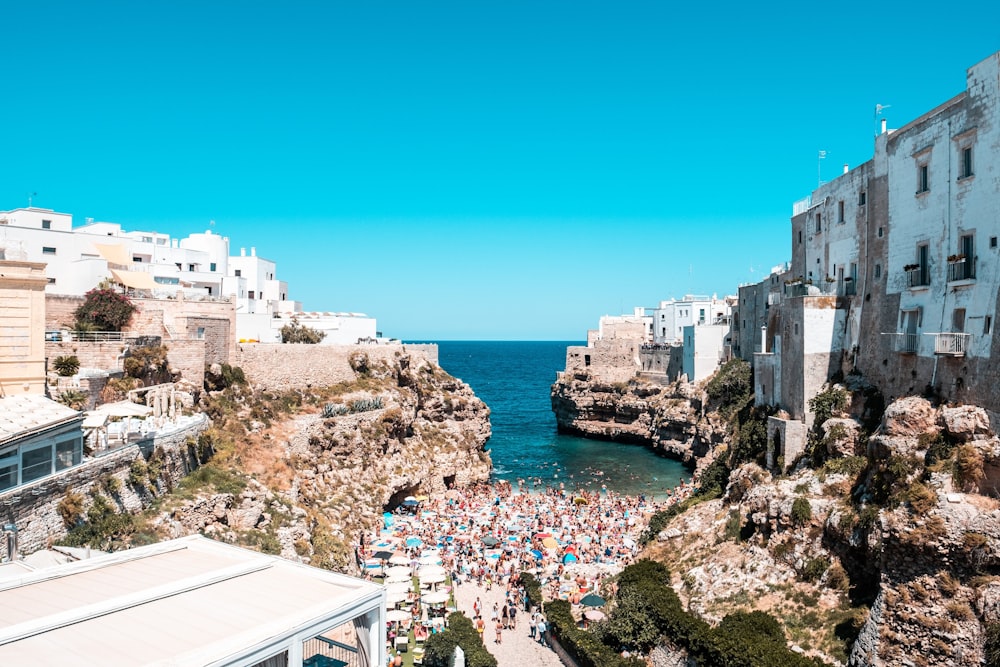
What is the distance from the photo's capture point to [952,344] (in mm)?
20000

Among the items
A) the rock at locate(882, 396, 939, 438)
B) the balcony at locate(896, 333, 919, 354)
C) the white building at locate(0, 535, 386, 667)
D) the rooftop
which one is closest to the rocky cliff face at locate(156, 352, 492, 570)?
the rooftop

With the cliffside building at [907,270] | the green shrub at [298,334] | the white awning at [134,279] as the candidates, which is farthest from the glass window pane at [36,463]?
the green shrub at [298,334]

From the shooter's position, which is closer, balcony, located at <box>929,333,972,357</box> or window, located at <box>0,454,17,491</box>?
window, located at <box>0,454,17,491</box>

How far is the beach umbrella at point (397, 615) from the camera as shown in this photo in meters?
23.2

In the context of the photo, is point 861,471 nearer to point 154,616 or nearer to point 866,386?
point 866,386

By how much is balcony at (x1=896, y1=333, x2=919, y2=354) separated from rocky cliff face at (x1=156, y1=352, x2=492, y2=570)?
19.2 m

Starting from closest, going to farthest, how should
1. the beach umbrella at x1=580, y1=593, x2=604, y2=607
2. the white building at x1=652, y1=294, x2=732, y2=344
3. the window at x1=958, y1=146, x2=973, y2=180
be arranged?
the window at x1=958, y1=146, x2=973, y2=180 < the beach umbrella at x1=580, y1=593, x2=604, y2=607 < the white building at x1=652, y1=294, x2=732, y2=344

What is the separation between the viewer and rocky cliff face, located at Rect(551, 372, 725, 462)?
49.3m

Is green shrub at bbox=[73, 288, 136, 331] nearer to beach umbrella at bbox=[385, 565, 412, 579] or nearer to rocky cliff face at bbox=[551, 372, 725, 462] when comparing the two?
beach umbrella at bbox=[385, 565, 412, 579]

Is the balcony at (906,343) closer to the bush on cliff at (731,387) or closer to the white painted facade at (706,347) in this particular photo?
the bush on cliff at (731,387)

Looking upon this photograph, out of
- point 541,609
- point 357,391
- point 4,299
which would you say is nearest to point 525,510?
point 357,391

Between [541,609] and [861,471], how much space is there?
11.6m

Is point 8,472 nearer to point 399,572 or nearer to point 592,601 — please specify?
point 399,572

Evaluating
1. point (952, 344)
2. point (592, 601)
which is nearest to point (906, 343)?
point (952, 344)
